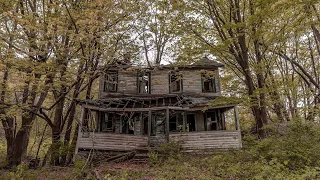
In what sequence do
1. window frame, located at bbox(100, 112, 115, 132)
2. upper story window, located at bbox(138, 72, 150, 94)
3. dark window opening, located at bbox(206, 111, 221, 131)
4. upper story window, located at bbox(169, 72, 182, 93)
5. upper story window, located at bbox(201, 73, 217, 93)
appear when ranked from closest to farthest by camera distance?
window frame, located at bbox(100, 112, 115, 132)
dark window opening, located at bbox(206, 111, 221, 131)
upper story window, located at bbox(201, 73, 217, 93)
upper story window, located at bbox(138, 72, 150, 94)
upper story window, located at bbox(169, 72, 182, 93)

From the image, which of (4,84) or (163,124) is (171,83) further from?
(4,84)

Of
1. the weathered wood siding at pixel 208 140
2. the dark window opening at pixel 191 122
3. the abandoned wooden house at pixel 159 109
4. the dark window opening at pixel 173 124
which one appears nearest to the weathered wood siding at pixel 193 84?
the abandoned wooden house at pixel 159 109

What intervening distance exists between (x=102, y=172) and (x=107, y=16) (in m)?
7.56

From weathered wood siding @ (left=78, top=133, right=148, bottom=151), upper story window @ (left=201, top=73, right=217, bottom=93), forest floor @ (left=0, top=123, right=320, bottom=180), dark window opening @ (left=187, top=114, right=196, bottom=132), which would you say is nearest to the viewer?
forest floor @ (left=0, top=123, right=320, bottom=180)

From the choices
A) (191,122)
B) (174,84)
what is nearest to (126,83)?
(174,84)

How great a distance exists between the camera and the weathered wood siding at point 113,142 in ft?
45.0

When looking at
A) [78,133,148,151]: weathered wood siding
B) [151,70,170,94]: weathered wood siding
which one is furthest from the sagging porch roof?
[78,133,148,151]: weathered wood siding

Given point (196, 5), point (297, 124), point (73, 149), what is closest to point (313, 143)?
point (297, 124)

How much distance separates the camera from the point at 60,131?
46.8ft

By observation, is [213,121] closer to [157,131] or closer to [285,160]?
[157,131]

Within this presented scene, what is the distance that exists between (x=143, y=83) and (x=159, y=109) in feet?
13.1

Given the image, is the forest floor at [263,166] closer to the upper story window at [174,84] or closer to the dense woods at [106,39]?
the dense woods at [106,39]

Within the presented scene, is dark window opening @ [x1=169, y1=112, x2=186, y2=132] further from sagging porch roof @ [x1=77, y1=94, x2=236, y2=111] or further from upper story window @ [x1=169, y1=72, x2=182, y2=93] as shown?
upper story window @ [x1=169, y1=72, x2=182, y2=93]

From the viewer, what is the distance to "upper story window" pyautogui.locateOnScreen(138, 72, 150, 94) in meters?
17.7
